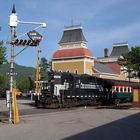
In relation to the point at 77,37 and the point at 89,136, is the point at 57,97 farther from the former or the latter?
the point at 77,37

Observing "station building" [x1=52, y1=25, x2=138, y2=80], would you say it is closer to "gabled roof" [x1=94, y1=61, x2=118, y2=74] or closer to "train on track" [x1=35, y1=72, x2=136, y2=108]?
"gabled roof" [x1=94, y1=61, x2=118, y2=74]

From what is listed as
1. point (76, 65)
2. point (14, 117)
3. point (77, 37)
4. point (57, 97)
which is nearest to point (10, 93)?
point (14, 117)

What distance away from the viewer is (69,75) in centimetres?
4294

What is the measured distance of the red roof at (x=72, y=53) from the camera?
346ft

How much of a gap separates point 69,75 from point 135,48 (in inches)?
750

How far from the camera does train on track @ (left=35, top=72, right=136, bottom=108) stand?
40.7m

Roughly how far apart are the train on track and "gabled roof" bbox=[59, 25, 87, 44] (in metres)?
62.4

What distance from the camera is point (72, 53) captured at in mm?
107188

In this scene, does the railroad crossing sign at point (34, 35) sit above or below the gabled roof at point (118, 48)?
below

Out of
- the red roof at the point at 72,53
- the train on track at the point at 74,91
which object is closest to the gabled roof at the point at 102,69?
the red roof at the point at 72,53

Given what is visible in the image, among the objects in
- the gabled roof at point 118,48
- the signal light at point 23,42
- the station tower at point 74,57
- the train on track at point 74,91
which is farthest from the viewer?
the gabled roof at point 118,48

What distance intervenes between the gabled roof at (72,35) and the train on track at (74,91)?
62407mm

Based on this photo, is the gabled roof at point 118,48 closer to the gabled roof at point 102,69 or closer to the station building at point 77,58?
the station building at point 77,58

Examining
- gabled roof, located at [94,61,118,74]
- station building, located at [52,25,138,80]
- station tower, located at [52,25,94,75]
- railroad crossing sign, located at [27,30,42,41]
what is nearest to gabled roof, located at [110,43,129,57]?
station building, located at [52,25,138,80]
